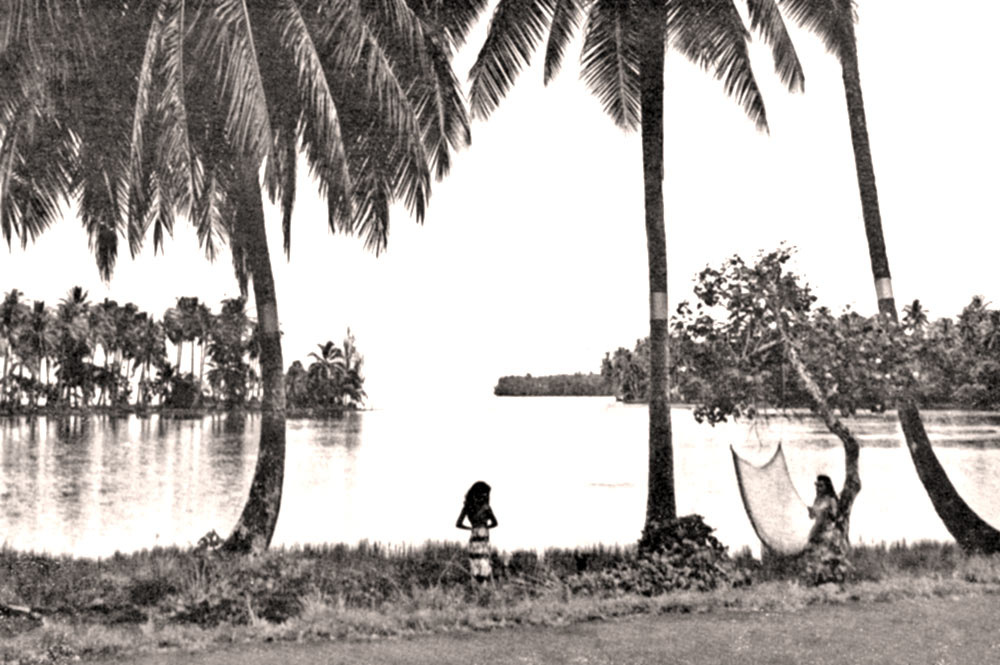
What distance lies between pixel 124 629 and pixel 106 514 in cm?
2378

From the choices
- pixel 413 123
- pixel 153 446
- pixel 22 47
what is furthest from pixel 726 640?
pixel 153 446

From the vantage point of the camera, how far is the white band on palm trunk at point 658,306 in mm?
15750

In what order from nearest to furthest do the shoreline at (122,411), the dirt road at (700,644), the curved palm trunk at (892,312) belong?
the dirt road at (700,644) → the curved palm trunk at (892,312) → the shoreline at (122,411)

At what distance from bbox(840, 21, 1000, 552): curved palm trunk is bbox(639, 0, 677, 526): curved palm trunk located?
3.25m

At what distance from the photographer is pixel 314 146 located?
1606 centimetres

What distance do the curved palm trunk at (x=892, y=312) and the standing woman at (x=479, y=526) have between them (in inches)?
260

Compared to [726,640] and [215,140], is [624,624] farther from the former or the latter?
[215,140]

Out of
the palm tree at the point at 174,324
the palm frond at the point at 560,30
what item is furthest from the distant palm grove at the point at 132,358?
the palm frond at the point at 560,30

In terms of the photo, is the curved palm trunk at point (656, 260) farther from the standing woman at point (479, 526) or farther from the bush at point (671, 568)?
the standing woman at point (479, 526)

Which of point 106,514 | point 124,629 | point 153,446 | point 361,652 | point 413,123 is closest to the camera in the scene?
point 361,652

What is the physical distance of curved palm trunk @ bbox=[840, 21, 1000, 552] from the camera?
16641 mm

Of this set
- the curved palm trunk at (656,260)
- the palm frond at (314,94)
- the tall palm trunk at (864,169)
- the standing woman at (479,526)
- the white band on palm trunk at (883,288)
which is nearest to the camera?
the standing woman at (479,526)

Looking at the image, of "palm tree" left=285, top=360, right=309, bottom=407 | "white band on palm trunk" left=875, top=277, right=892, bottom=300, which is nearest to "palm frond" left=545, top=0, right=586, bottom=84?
"white band on palm trunk" left=875, top=277, right=892, bottom=300

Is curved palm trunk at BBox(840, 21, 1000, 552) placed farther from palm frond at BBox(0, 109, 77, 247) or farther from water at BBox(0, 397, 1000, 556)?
palm frond at BBox(0, 109, 77, 247)
